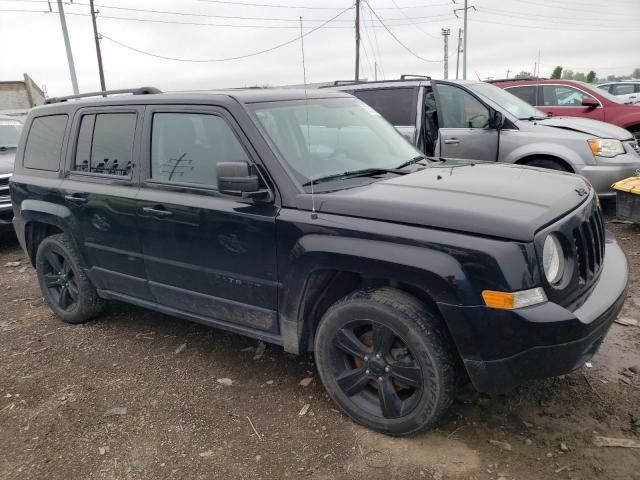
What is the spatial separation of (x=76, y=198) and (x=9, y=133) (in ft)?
19.9

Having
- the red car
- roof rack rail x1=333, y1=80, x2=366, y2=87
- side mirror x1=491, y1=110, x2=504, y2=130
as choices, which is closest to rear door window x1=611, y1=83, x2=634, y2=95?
the red car

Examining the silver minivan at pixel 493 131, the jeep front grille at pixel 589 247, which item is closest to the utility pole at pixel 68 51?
the silver minivan at pixel 493 131

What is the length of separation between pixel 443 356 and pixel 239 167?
148cm

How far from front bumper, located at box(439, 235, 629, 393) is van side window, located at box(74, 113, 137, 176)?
2544 mm

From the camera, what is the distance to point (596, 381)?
3.24m

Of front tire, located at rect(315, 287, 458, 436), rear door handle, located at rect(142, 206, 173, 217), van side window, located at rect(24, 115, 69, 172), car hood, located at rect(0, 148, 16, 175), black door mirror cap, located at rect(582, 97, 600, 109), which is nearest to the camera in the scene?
front tire, located at rect(315, 287, 458, 436)

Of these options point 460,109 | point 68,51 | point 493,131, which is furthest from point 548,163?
point 68,51

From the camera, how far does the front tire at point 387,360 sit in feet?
8.52

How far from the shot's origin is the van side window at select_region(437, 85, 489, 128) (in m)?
6.67

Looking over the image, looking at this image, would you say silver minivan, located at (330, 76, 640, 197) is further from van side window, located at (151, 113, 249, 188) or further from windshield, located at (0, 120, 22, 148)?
windshield, located at (0, 120, 22, 148)

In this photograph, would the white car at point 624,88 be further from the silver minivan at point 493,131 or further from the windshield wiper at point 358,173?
the windshield wiper at point 358,173

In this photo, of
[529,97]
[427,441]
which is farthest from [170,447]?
[529,97]

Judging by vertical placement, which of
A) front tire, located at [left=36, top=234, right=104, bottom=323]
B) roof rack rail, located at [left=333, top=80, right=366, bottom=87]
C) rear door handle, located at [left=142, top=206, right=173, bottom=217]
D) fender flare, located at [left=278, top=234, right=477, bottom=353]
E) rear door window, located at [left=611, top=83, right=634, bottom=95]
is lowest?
front tire, located at [left=36, top=234, right=104, bottom=323]

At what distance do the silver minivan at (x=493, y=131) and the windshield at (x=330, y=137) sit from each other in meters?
2.75
